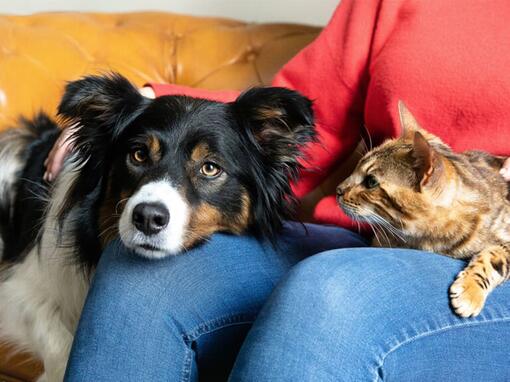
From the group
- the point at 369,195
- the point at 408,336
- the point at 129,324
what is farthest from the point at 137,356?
the point at 369,195

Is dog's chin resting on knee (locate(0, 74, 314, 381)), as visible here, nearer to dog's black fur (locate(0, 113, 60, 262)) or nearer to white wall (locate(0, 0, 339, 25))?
dog's black fur (locate(0, 113, 60, 262))

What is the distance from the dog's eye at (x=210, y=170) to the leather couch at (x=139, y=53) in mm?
841

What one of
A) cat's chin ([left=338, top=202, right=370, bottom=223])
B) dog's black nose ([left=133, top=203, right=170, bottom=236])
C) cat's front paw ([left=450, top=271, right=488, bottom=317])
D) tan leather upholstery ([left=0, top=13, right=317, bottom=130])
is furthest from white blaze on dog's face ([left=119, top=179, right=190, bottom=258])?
tan leather upholstery ([left=0, top=13, right=317, bottom=130])

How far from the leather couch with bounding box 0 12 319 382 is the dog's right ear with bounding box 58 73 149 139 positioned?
28.6 inches

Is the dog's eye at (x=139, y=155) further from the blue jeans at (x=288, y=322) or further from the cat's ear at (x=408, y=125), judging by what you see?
the cat's ear at (x=408, y=125)

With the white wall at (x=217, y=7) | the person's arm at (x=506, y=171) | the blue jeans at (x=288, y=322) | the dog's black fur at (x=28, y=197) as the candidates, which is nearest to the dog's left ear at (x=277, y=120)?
the blue jeans at (x=288, y=322)

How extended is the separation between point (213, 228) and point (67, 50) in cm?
127

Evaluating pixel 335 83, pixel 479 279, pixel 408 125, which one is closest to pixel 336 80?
pixel 335 83

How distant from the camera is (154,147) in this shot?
150 cm

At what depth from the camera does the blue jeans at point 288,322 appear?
108 cm

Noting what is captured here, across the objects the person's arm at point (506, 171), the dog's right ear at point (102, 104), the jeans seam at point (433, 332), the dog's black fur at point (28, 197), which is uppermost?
the dog's right ear at point (102, 104)

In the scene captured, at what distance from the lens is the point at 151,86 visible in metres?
1.87

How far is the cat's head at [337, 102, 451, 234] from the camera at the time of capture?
1431 millimetres

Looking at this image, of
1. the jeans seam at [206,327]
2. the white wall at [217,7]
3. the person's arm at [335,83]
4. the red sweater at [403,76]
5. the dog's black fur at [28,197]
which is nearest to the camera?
the jeans seam at [206,327]
